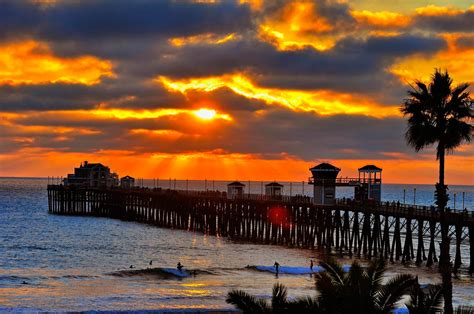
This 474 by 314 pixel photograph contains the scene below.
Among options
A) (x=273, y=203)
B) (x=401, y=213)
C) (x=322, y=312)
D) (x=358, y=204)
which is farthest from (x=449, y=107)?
(x=273, y=203)

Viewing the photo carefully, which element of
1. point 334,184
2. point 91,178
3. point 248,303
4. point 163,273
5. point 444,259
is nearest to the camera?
point 248,303

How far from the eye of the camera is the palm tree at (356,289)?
1756cm

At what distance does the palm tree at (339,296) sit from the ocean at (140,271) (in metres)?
22.4

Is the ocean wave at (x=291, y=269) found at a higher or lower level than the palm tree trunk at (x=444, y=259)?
lower

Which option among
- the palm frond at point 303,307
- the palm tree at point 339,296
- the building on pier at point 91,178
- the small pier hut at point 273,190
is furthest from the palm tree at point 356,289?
the building on pier at point 91,178

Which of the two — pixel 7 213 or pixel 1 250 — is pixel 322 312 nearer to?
pixel 1 250

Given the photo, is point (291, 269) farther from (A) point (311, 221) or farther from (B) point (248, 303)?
(B) point (248, 303)

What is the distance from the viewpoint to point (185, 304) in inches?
1608

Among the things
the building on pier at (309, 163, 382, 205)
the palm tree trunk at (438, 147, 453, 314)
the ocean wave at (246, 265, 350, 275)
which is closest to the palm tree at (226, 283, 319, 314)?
the palm tree trunk at (438, 147, 453, 314)

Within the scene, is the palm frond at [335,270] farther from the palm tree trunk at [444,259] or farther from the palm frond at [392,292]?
the palm tree trunk at [444,259]

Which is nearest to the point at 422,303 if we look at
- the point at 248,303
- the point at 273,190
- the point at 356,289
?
the point at 356,289

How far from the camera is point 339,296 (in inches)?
695

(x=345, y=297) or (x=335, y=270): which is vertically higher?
(x=335, y=270)

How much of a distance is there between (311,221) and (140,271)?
23577 mm
